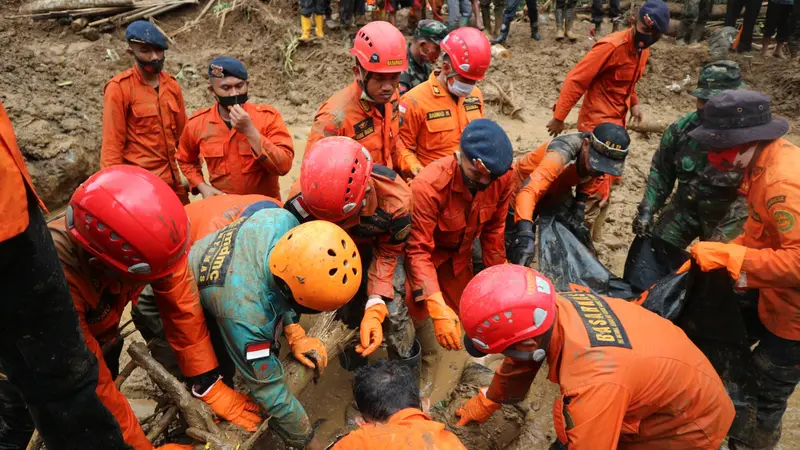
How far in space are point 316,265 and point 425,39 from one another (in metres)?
3.51

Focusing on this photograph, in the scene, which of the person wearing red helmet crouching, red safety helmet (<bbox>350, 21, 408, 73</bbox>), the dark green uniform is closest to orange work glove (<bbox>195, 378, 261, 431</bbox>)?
the person wearing red helmet crouching

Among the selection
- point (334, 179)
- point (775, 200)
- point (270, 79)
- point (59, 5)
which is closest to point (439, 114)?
point (334, 179)

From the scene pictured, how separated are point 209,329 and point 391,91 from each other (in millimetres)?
1983

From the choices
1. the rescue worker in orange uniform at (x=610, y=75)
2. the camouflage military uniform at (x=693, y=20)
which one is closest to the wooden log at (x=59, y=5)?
the rescue worker in orange uniform at (x=610, y=75)

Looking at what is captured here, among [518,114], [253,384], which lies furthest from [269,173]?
[518,114]

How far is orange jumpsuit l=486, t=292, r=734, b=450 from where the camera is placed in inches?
81.9

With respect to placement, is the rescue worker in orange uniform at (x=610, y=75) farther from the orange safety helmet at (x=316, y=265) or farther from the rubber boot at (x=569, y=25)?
the rubber boot at (x=569, y=25)

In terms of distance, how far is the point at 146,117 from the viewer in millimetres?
4172

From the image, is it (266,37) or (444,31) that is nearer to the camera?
(444,31)

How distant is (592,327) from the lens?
226 centimetres

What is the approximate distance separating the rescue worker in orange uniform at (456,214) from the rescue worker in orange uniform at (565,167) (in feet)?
0.54

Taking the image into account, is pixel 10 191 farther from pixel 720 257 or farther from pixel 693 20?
pixel 693 20

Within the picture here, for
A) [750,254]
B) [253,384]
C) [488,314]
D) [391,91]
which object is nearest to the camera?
[488,314]

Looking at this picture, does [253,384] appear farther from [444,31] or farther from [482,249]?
[444,31]
